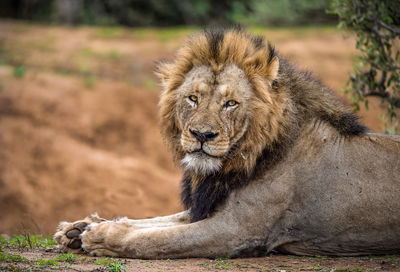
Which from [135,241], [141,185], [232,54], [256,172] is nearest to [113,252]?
[135,241]

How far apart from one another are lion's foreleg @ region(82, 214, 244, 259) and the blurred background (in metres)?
1.78

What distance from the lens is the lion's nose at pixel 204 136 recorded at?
4.41 meters

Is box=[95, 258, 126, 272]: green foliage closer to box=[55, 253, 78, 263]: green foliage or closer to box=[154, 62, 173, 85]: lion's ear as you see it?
box=[55, 253, 78, 263]: green foliage

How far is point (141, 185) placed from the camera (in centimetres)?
1002

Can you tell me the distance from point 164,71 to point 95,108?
760cm

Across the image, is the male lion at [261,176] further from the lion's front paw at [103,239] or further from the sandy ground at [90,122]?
the sandy ground at [90,122]

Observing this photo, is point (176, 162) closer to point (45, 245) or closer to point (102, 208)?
point (45, 245)

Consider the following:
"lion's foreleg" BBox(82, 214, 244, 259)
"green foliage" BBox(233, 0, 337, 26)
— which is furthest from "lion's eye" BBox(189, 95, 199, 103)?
"green foliage" BBox(233, 0, 337, 26)

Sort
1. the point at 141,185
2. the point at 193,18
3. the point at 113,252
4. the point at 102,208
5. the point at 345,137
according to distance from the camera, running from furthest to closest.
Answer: the point at 193,18 < the point at 141,185 < the point at 102,208 < the point at 345,137 < the point at 113,252

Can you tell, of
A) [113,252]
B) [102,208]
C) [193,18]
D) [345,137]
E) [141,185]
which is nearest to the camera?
[113,252]

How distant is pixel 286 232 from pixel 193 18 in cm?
1919

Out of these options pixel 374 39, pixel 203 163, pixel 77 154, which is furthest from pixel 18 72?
pixel 203 163

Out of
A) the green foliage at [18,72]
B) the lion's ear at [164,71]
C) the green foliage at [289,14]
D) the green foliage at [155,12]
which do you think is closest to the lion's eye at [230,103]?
the lion's ear at [164,71]

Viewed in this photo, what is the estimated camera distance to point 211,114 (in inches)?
179
